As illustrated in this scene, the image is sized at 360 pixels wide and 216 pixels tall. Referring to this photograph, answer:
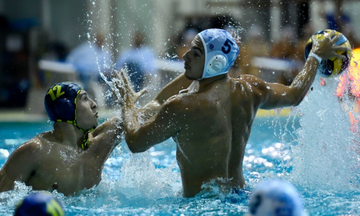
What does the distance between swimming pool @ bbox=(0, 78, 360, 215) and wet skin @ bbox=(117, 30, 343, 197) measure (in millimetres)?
143

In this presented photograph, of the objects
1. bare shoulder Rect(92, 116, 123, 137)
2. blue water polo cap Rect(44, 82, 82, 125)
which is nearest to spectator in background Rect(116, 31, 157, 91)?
bare shoulder Rect(92, 116, 123, 137)

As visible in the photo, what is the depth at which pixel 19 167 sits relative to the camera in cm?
331

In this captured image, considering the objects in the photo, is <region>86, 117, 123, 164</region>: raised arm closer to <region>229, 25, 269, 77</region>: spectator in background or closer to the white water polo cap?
the white water polo cap

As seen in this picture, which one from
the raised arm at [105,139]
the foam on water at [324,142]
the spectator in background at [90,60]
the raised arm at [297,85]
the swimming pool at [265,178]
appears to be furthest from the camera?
the spectator in background at [90,60]

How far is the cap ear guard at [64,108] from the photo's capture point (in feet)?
11.4

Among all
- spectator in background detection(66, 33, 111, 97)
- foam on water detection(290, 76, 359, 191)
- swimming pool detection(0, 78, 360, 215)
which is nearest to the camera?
swimming pool detection(0, 78, 360, 215)

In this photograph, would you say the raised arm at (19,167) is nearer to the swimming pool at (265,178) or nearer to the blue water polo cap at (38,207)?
the swimming pool at (265,178)

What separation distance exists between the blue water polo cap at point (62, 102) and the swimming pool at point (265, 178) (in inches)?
20.8

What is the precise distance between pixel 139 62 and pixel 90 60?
1131mm

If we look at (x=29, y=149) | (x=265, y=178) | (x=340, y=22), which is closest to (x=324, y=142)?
(x=265, y=178)

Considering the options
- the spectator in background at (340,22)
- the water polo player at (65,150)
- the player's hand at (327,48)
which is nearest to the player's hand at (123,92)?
the water polo player at (65,150)

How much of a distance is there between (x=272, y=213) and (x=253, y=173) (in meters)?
3.59

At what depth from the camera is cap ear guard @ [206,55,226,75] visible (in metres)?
3.33

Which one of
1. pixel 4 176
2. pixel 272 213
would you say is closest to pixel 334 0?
pixel 4 176
